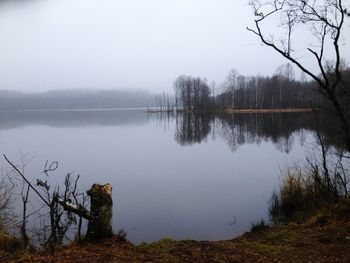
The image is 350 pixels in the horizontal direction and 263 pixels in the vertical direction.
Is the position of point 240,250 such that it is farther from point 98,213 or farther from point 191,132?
point 191,132

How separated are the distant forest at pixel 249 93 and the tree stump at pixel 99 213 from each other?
91695 millimetres

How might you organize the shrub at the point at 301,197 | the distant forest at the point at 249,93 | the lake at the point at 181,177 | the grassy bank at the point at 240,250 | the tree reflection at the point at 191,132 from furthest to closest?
the distant forest at the point at 249,93
the tree reflection at the point at 191,132
the lake at the point at 181,177
the shrub at the point at 301,197
the grassy bank at the point at 240,250

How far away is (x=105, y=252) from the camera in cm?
617

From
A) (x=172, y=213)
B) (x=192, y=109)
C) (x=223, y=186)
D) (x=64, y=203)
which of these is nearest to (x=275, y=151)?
(x=223, y=186)

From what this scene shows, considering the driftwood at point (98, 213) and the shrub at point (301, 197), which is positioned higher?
the driftwood at point (98, 213)

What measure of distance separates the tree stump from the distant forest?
9169 cm

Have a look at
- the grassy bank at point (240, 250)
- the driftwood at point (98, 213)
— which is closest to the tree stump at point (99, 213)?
the driftwood at point (98, 213)

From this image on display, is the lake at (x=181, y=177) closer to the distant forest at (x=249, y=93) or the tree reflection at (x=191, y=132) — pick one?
the tree reflection at (x=191, y=132)

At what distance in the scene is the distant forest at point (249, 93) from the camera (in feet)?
339

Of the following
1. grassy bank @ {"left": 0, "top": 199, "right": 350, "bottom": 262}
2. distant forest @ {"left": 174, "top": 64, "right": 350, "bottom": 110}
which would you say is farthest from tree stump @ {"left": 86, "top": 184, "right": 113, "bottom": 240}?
distant forest @ {"left": 174, "top": 64, "right": 350, "bottom": 110}

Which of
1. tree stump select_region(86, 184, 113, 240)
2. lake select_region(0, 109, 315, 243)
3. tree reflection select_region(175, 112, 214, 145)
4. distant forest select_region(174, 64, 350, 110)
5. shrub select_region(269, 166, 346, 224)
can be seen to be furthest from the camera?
distant forest select_region(174, 64, 350, 110)

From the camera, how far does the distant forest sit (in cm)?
10318

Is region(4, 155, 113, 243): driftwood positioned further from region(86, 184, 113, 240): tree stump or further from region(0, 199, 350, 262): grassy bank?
region(0, 199, 350, 262): grassy bank

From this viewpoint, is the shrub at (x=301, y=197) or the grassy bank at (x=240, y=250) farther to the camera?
the shrub at (x=301, y=197)
